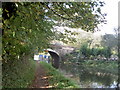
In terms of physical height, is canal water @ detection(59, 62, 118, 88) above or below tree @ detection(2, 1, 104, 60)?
below

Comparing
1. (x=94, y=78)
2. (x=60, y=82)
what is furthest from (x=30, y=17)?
(x=94, y=78)

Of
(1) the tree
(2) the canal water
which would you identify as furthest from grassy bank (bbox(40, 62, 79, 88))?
(1) the tree

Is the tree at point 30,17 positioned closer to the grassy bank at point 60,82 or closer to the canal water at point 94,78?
the grassy bank at point 60,82

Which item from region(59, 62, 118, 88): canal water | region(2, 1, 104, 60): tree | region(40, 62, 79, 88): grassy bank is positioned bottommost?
region(59, 62, 118, 88): canal water

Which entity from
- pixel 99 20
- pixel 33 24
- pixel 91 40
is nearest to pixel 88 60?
pixel 91 40

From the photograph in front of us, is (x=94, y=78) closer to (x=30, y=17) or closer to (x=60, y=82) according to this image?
(x=60, y=82)

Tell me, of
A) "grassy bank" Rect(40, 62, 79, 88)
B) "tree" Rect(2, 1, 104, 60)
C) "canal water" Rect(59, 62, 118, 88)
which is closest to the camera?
"tree" Rect(2, 1, 104, 60)

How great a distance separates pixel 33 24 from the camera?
2055mm

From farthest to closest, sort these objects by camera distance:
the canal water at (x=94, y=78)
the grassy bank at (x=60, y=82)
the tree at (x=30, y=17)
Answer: the canal water at (x=94, y=78), the grassy bank at (x=60, y=82), the tree at (x=30, y=17)

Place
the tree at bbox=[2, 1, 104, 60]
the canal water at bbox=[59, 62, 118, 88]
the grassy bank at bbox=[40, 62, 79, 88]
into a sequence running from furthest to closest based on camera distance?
the canal water at bbox=[59, 62, 118, 88]
the grassy bank at bbox=[40, 62, 79, 88]
the tree at bbox=[2, 1, 104, 60]

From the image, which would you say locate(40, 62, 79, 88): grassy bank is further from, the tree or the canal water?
the tree

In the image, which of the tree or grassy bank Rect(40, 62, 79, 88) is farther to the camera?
→ grassy bank Rect(40, 62, 79, 88)

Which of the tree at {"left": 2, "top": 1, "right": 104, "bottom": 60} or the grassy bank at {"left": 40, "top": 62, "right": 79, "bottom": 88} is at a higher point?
the tree at {"left": 2, "top": 1, "right": 104, "bottom": 60}

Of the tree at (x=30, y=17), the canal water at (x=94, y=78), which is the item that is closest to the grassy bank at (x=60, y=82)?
the canal water at (x=94, y=78)
